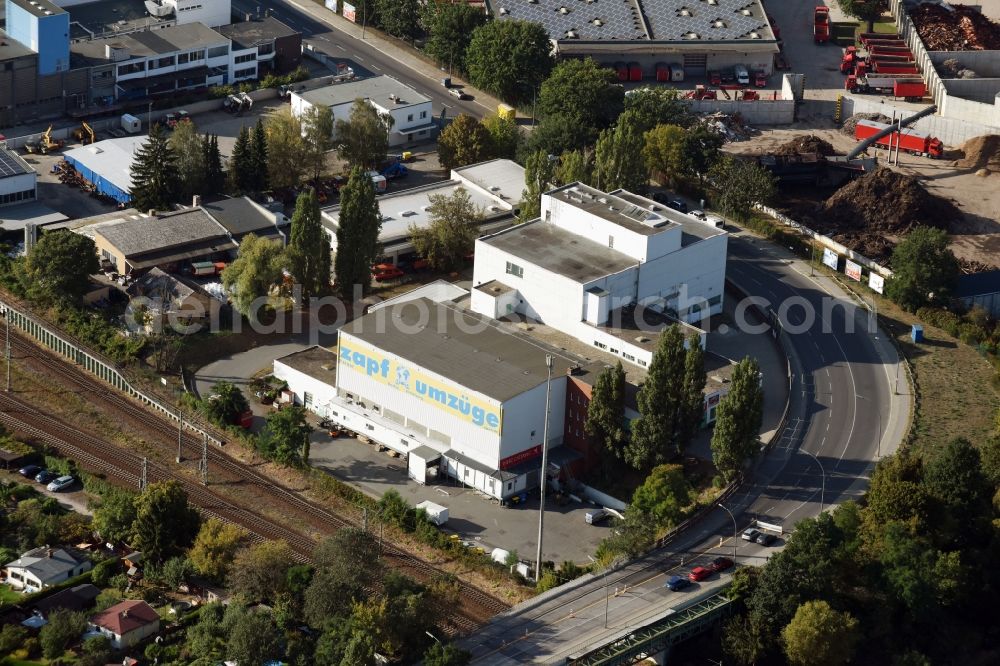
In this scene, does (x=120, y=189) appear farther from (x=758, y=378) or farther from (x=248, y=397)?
(x=758, y=378)

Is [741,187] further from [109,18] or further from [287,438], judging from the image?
[109,18]

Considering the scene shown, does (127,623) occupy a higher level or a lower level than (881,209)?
lower

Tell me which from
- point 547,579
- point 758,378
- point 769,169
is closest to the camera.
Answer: point 547,579

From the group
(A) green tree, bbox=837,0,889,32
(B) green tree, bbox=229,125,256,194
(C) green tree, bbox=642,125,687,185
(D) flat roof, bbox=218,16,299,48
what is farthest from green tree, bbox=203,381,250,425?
(A) green tree, bbox=837,0,889,32

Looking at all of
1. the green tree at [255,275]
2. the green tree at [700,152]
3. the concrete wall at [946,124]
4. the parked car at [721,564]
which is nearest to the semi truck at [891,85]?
the concrete wall at [946,124]

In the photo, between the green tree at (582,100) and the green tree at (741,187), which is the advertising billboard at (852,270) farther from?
the green tree at (582,100)

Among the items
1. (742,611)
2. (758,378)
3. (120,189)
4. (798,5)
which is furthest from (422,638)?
(798,5)

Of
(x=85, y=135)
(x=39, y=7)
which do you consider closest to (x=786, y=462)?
(x=85, y=135)
